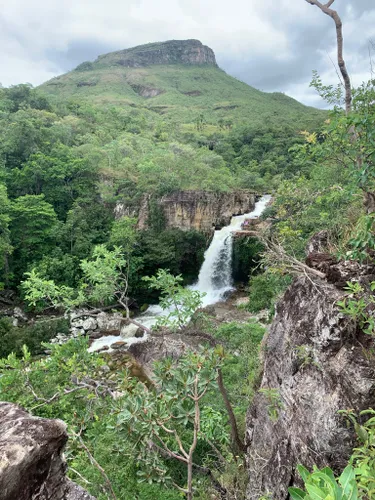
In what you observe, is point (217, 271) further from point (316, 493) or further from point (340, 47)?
point (316, 493)

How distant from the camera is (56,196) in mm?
19656

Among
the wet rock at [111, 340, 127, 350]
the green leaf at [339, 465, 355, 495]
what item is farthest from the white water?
the green leaf at [339, 465, 355, 495]

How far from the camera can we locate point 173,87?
8362 cm

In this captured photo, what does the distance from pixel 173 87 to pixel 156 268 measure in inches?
3201

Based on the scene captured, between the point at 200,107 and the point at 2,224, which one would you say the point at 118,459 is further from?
the point at 200,107

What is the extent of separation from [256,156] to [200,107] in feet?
130

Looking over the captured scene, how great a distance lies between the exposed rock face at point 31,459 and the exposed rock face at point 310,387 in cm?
215

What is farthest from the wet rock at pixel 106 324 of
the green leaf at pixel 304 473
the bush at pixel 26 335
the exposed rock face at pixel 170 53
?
the exposed rock face at pixel 170 53

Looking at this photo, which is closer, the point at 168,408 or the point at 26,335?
the point at 168,408

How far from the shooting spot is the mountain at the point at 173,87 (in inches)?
2279

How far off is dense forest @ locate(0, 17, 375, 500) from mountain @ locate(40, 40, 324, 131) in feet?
35.0

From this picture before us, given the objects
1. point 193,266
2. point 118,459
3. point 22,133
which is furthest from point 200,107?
point 118,459

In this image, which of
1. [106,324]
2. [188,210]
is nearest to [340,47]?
[106,324]

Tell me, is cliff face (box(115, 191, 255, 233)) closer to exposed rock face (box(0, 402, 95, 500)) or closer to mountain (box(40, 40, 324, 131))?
exposed rock face (box(0, 402, 95, 500))
